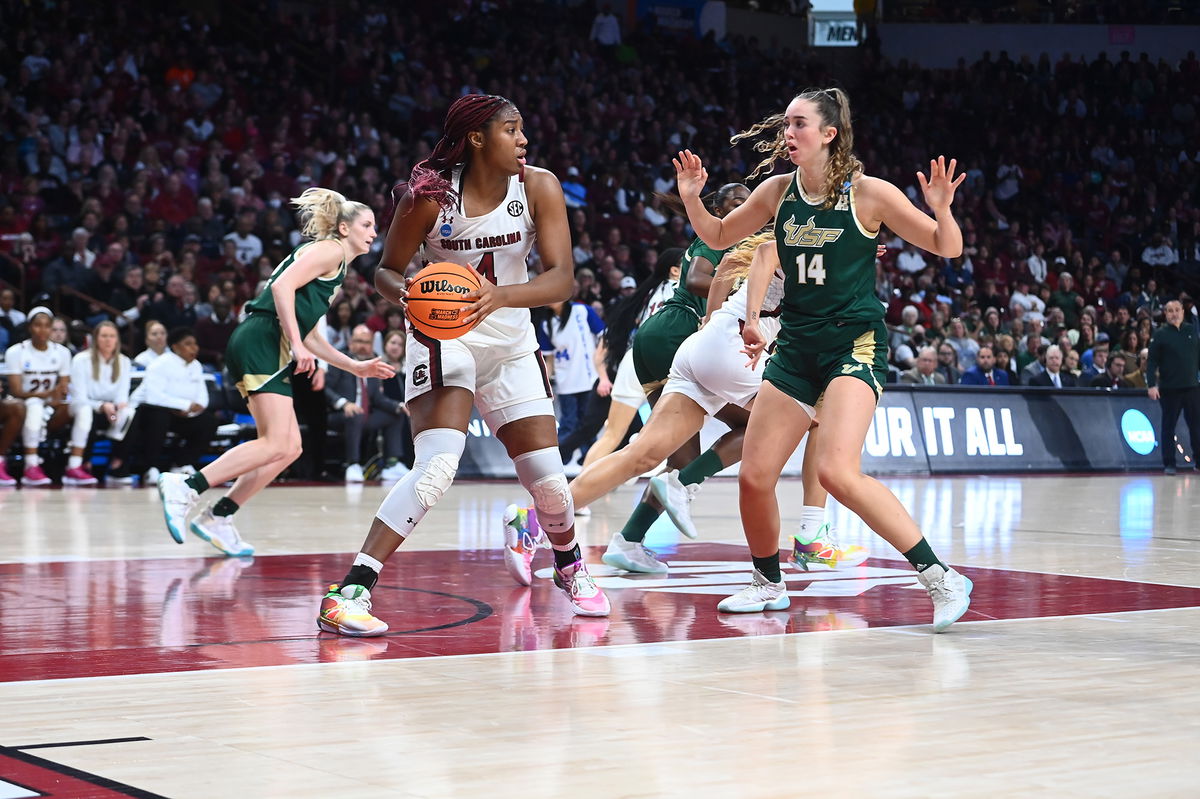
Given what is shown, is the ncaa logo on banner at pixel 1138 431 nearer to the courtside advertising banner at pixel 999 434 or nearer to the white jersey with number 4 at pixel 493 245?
the courtside advertising banner at pixel 999 434

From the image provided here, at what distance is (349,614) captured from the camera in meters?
4.97

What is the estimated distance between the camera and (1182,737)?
3469mm

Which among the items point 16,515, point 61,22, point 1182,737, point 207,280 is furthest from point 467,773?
point 61,22

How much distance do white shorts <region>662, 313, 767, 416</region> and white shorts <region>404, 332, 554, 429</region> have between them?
1.49 m

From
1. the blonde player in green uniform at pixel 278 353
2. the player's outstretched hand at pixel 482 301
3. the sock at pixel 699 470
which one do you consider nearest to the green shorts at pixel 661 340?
the sock at pixel 699 470

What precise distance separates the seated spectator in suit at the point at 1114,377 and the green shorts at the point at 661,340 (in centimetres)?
1272

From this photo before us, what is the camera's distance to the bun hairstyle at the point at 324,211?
7488 millimetres

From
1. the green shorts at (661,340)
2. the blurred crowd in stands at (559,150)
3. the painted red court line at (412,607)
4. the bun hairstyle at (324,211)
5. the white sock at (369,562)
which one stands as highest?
the blurred crowd in stands at (559,150)

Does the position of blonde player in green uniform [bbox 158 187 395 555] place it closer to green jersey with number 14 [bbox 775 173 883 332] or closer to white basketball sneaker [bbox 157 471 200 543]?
white basketball sneaker [bbox 157 471 200 543]

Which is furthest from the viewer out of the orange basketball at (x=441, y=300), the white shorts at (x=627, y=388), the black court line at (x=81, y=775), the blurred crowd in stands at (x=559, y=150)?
the blurred crowd in stands at (x=559, y=150)

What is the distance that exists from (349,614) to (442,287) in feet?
3.54

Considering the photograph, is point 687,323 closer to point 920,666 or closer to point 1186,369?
point 920,666

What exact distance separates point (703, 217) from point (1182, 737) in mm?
2715

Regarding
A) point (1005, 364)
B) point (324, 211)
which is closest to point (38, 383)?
point (324, 211)
